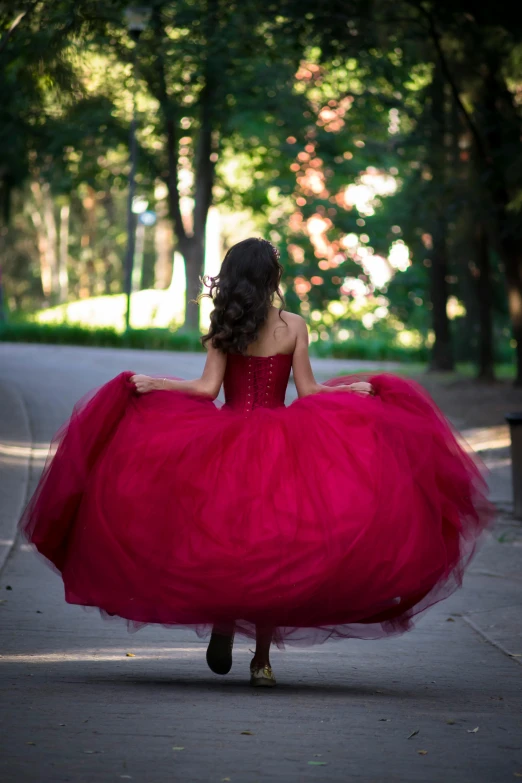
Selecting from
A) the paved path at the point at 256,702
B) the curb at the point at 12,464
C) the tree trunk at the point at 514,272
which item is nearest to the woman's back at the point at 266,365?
the paved path at the point at 256,702

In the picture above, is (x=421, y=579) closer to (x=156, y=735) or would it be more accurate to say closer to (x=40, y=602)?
(x=156, y=735)

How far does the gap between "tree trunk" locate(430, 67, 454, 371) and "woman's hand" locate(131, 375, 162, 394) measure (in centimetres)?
1953

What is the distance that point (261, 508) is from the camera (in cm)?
575

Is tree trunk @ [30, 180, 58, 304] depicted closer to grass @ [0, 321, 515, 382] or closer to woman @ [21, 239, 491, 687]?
grass @ [0, 321, 515, 382]

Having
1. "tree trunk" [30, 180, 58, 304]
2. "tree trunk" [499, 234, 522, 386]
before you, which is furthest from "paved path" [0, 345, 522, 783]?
"tree trunk" [30, 180, 58, 304]

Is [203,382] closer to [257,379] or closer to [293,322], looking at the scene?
[257,379]

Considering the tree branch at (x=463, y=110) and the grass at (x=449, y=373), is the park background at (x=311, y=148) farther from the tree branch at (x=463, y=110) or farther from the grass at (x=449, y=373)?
the grass at (x=449, y=373)

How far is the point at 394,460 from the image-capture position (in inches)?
234

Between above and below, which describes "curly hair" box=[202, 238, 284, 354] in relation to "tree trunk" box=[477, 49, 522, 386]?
below

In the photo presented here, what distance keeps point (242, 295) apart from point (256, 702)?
184cm

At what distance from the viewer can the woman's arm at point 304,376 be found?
6.24 m

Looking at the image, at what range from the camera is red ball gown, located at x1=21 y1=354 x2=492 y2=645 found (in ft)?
18.6

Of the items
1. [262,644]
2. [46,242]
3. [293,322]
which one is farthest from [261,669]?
[46,242]

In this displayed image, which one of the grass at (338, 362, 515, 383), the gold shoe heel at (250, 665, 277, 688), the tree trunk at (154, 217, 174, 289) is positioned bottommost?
the grass at (338, 362, 515, 383)
